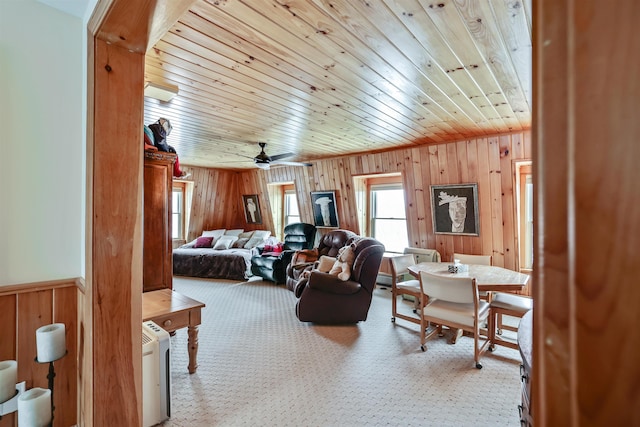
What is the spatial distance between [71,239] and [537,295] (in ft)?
6.93

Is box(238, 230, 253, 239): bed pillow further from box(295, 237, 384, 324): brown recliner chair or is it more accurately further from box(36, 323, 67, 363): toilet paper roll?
box(36, 323, 67, 363): toilet paper roll

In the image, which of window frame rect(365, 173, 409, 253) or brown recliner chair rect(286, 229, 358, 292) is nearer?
brown recliner chair rect(286, 229, 358, 292)

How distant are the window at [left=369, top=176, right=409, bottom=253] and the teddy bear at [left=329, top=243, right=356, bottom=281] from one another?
188 cm

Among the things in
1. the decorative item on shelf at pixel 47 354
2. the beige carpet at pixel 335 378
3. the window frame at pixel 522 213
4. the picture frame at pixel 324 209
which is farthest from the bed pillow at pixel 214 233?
the window frame at pixel 522 213

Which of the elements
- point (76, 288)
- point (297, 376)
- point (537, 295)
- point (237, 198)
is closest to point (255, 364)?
point (297, 376)

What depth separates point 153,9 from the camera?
120 centimetres

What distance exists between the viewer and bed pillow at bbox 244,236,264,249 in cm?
681

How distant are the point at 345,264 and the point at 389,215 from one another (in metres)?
2.22

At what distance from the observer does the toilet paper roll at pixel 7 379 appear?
1.37 m

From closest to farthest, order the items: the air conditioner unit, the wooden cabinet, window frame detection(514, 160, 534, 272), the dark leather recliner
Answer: the air conditioner unit, the wooden cabinet, window frame detection(514, 160, 534, 272), the dark leather recliner

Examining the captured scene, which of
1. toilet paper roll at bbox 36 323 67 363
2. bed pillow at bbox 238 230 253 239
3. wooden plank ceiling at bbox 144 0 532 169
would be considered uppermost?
wooden plank ceiling at bbox 144 0 532 169

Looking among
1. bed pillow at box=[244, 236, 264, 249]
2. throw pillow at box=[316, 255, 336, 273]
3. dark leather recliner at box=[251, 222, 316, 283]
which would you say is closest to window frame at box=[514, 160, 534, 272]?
throw pillow at box=[316, 255, 336, 273]

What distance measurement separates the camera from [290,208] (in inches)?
294

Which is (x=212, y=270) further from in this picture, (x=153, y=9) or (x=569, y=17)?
(x=569, y=17)
